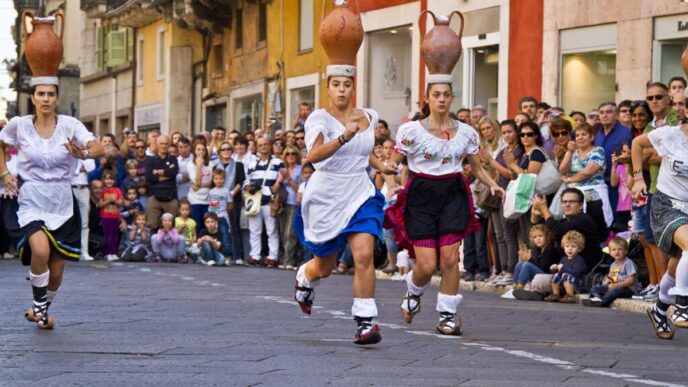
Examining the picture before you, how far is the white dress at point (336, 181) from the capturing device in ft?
38.9

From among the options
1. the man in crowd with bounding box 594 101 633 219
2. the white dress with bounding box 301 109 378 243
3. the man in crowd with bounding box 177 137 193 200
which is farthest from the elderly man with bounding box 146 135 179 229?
the white dress with bounding box 301 109 378 243

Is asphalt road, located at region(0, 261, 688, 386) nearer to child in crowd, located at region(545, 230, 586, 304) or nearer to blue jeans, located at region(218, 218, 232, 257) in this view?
child in crowd, located at region(545, 230, 586, 304)

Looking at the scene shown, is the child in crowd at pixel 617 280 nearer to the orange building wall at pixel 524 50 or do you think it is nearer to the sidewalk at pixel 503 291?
the sidewalk at pixel 503 291

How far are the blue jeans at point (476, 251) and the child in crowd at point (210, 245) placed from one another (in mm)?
6960

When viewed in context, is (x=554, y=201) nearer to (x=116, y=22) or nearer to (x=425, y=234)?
(x=425, y=234)

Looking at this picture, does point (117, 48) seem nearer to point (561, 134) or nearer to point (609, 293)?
point (561, 134)

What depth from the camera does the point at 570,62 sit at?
27.0 m

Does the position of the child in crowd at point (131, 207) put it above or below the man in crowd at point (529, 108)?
below

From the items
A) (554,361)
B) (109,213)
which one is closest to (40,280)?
(554,361)

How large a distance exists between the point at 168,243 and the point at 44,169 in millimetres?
14155

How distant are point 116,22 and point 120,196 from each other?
96.6 feet

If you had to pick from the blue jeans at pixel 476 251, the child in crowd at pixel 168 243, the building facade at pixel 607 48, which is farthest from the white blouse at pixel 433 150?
the child in crowd at pixel 168 243

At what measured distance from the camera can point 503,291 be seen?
1914 centimetres

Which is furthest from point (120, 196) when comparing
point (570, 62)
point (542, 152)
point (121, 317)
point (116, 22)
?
point (116, 22)
